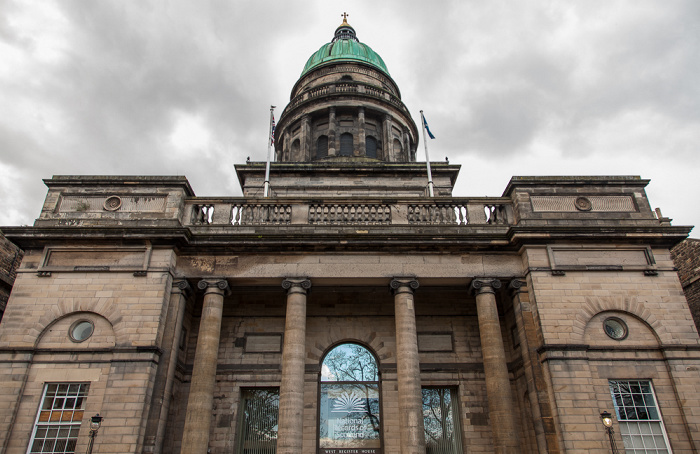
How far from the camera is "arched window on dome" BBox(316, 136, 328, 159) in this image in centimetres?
2585

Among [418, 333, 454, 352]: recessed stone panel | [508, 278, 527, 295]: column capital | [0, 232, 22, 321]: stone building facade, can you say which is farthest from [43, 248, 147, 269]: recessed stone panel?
[508, 278, 527, 295]: column capital

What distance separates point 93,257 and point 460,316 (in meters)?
11.4

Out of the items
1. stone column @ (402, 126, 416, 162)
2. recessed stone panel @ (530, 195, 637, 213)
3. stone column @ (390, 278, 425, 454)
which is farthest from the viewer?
stone column @ (402, 126, 416, 162)

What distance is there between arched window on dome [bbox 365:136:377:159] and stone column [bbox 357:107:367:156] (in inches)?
18.2

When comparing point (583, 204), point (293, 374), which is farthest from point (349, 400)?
point (583, 204)

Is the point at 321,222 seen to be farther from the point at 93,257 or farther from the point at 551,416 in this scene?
the point at 551,416

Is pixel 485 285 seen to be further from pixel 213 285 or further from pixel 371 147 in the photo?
pixel 371 147

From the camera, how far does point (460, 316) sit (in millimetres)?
15367

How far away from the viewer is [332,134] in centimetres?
2547

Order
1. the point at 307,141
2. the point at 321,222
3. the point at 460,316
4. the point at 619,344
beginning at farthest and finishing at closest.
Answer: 1. the point at 307,141
2. the point at 460,316
3. the point at 321,222
4. the point at 619,344

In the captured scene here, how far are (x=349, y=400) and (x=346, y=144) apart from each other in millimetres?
15337

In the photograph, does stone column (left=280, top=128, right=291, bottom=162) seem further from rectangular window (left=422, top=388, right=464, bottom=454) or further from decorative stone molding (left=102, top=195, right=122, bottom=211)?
rectangular window (left=422, top=388, right=464, bottom=454)

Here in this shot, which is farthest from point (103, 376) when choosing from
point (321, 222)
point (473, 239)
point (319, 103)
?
point (319, 103)

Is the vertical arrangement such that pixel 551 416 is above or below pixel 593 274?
below
